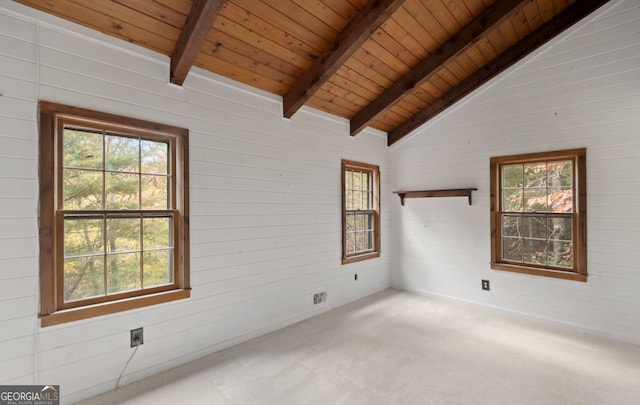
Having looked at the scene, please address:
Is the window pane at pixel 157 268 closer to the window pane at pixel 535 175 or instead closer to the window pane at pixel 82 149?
the window pane at pixel 82 149

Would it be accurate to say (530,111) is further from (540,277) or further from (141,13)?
(141,13)

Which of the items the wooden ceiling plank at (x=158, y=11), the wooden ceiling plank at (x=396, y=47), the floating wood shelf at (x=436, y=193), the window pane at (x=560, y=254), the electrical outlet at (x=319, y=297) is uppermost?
the wooden ceiling plank at (x=396, y=47)

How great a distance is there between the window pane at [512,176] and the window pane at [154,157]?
4.10 meters

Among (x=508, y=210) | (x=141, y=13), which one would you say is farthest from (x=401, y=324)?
(x=141, y=13)

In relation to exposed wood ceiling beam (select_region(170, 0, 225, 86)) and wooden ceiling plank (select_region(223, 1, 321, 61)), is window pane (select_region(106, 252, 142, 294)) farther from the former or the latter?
wooden ceiling plank (select_region(223, 1, 321, 61))

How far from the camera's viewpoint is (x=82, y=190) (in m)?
2.22

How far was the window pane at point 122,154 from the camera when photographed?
2342 mm

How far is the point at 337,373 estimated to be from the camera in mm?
2504

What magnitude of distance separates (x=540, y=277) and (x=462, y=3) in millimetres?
3260

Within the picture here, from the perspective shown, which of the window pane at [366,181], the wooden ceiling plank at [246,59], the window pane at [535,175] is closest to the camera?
the wooden ceiling plank at [246,59]

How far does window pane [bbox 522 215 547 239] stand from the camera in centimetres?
367

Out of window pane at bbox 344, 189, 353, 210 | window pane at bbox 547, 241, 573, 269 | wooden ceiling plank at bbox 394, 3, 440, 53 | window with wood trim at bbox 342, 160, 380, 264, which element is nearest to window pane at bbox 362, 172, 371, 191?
window with wood trim at bbox 342, 160, 380, 264

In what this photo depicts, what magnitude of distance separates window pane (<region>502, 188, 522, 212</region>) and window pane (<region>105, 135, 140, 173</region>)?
431 cm

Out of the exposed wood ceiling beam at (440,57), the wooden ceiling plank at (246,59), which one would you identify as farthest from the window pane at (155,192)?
the exposed wood ceiling beam at (440,57)
